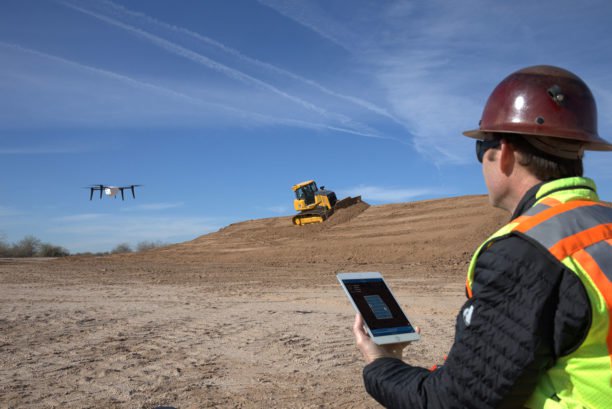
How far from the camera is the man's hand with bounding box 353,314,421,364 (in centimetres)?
191

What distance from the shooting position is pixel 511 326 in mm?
1429

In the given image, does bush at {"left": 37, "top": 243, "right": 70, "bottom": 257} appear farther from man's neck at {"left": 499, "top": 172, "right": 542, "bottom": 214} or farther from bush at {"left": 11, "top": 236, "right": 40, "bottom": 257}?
man's neck at {"left": 499, "top": 172, "right": 542, "bottom": 214}

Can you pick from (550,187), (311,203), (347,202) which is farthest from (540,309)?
(347,202)

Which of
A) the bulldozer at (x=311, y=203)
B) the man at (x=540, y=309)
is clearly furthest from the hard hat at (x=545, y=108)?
the bulldozer at (x=311, y=203)

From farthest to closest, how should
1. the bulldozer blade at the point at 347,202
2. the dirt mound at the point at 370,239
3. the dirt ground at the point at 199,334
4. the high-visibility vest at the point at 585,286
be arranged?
1. the bulldozer blade at the point at 347,202
2. the dirt mound at the point at 370,239
3. the dirt ground at the point at 199,334
4. the high-visibility vest at the point at 585,286

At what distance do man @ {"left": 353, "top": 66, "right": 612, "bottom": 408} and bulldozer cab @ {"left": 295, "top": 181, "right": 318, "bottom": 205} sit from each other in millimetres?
31599

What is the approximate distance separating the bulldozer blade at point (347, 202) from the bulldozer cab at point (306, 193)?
1640mm

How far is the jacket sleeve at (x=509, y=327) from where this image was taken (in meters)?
1.39

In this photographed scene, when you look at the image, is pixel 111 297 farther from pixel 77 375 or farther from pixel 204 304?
pixel 77 375

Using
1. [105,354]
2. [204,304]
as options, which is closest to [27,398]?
[105,354]

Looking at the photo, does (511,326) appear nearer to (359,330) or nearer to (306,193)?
(359,330)

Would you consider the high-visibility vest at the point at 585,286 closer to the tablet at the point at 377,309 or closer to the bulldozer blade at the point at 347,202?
the tablet at the point at 377,309

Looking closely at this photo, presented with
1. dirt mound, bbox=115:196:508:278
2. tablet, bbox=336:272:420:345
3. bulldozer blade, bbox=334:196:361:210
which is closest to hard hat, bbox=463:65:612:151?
tablet, bbox=336:272:420:345

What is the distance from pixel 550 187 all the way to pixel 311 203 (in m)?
31.9
